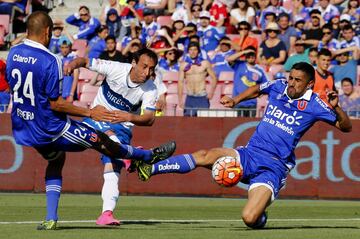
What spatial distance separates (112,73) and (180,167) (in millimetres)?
1625

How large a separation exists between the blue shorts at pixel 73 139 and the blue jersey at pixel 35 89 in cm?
7

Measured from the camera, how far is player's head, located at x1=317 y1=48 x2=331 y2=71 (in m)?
20.0

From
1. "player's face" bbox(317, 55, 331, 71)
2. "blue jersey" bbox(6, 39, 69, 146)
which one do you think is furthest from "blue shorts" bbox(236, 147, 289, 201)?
"player's face" bbox(317, 55, 331, 71)

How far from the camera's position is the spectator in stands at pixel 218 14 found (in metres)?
25.7

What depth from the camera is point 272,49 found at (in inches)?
944

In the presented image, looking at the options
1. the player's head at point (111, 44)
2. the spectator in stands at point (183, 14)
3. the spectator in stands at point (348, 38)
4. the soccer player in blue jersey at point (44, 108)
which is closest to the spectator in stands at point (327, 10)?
the spectator in stands at point (348, 38)

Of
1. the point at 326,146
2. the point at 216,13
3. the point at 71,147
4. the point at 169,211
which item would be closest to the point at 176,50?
the point at 216,13

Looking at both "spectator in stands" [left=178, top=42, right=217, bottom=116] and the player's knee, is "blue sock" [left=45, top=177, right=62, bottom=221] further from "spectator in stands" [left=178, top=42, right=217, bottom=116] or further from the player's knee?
"spectator in stands" [left=178, top=42, right=217, bottom=116]

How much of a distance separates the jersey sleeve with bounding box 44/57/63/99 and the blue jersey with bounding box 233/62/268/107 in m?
10.8

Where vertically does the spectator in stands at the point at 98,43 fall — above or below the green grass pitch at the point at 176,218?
above

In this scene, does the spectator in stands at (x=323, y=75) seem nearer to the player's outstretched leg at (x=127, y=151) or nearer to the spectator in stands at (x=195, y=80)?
the spectator in stands at (x=195, y=80)

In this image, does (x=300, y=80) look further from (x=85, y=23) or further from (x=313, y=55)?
(x=85, y=23)

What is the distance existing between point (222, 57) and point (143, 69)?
34.7ft

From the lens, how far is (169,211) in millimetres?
17047
